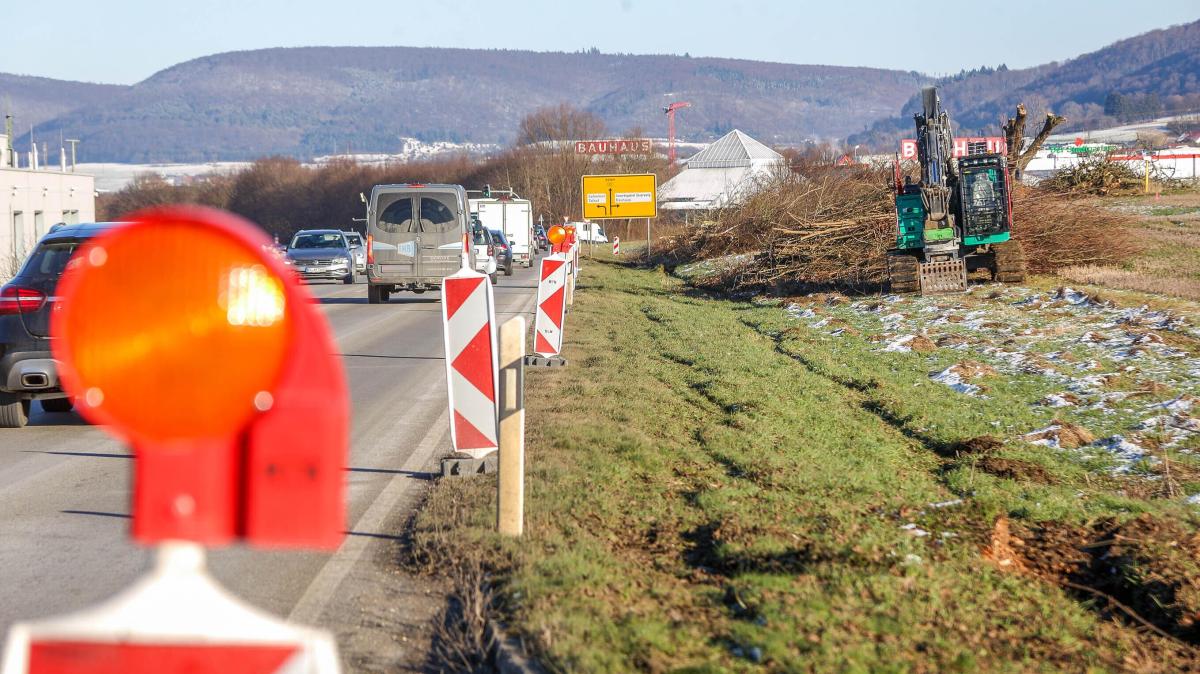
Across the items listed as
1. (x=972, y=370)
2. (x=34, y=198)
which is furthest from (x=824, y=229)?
(x=34, y=198)

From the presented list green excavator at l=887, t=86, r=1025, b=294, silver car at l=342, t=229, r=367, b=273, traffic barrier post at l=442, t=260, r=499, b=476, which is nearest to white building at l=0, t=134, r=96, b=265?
silver car at l=342, t=229, r=367, b=273

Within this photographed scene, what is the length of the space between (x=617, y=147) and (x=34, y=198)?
51298 mm

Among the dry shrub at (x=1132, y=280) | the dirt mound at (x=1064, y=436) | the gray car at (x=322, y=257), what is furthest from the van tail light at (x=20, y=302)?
the gray car at (x=322, y=257)

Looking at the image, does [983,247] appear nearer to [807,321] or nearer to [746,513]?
[807,321]

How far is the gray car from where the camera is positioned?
35406 mm

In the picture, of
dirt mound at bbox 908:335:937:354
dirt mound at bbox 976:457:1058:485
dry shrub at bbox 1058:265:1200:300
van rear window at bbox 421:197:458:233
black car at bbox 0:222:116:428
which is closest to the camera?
dirt mound at bbox 976:457:1058:485

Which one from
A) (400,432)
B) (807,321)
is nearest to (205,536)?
(400,432)

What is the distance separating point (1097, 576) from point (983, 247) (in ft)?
68.0

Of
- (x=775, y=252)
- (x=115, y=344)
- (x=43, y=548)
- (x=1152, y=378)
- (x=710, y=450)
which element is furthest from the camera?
(x=775, y=252)

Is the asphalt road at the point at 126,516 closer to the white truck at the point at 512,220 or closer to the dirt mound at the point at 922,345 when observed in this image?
the dirt mound at the point at 922,345

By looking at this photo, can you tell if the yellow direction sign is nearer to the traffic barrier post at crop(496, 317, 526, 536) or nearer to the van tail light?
the van tail light

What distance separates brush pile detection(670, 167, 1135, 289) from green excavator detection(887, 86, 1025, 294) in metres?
1.60

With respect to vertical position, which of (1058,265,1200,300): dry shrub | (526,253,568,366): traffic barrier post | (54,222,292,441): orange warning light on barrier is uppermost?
(54,222,292,441): orange warning light on barrier

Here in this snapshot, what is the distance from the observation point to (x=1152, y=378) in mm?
12227
